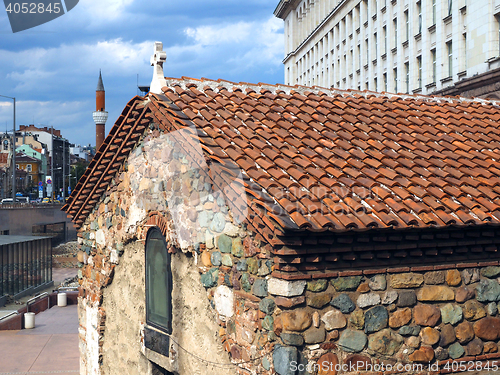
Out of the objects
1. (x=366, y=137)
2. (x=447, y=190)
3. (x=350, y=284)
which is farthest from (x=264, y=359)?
(x=366, y=137)

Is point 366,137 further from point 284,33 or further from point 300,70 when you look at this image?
point 284,33

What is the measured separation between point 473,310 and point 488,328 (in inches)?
10.3

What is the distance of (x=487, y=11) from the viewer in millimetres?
23906

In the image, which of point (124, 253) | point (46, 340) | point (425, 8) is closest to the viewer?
point (124, 253)

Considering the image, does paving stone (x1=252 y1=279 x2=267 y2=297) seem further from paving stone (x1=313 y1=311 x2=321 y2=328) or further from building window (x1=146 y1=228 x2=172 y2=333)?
building window (x1=146 y1=228 x2=172 y2=333)

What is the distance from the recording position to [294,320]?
4.98 meters

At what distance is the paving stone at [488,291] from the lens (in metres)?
5.58

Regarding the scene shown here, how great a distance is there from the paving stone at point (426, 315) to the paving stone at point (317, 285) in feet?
3.30

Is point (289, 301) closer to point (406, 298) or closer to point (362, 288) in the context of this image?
Answer: point (362, 288)

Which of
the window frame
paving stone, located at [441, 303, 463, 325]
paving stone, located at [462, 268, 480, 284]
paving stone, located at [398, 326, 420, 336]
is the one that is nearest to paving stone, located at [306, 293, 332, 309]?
paving stone, located at [398, 326, 420, 336]

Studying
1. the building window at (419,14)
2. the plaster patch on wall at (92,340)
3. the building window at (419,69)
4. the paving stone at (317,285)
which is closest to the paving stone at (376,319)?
the paving stone at (317,285)

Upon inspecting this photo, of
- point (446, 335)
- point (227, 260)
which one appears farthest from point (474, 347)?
point (227, 260)

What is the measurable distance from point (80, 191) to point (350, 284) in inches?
220

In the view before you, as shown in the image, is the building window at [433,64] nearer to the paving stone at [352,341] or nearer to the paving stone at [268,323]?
the paving stone at [352,341]
